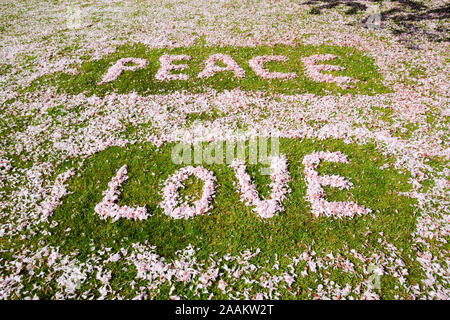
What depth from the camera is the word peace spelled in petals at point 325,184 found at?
7578 millimetres

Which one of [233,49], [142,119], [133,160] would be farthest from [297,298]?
[233,49]

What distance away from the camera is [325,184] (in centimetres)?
839

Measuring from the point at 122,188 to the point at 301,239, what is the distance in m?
5.41

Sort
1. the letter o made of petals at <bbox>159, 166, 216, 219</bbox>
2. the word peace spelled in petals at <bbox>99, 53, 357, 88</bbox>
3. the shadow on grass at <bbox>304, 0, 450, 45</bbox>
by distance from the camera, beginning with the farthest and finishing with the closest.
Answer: the shadow on grass at <bbox>304, 0, 450, 45</bbox> → the word peace spelled in petals at <bbox>99, 53, 357, 88</bbox> → the letter o made of petals at <bbox>159, 166, 216, 219</bbox>

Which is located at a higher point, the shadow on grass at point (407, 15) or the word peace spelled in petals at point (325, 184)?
the shadow on grass at point (407, 15)

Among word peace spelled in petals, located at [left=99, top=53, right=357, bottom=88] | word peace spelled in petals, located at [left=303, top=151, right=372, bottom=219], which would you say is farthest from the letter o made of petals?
word peace spelled in petals, located at [left=99, top=53, right=357, bottom=88]

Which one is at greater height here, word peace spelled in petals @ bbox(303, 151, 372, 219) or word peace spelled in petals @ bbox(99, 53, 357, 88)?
word peace spelled in petals @ bbox(99, 53, 357, 88)

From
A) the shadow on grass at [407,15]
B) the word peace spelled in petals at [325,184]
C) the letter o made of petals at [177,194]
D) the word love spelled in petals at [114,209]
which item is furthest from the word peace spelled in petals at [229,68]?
the word love spelled in petals at [114,209]

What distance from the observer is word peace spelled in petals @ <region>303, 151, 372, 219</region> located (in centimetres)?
758

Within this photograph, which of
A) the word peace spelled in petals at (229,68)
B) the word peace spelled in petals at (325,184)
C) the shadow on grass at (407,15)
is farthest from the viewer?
the shadow on grass at (407,15)

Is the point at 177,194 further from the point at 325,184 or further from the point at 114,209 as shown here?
the point at 325,184

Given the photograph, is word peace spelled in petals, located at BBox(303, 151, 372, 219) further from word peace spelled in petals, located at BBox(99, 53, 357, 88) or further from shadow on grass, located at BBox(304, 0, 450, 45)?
shadow on grass, located at BBox(304, 0, 450, 45)

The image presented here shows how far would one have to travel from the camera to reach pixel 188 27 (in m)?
20.7

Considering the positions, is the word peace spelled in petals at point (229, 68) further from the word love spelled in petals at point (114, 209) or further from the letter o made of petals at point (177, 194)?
the word love spelled in petals at point (114, 209)
